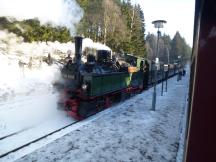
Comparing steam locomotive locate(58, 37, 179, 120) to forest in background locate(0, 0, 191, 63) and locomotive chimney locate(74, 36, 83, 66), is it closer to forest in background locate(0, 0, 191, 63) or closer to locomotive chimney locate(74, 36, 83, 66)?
locomotive chimney locate(74, 36, 83, 66)

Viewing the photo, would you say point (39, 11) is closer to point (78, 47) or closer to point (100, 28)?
point (78, 47)

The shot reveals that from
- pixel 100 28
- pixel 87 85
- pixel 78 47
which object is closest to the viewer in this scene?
pixel 87 85

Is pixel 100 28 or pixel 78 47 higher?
pixel 100 28

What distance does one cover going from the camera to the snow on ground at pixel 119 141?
23.2 ft

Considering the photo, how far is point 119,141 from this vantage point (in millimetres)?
8383

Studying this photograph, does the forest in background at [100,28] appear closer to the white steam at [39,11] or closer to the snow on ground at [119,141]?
the white steam at [39,11]

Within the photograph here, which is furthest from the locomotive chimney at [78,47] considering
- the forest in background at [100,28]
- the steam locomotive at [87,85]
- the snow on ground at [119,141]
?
the forest in background at [100,28]

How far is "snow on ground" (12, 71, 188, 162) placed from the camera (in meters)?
7.07

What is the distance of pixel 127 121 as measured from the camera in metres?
11.1

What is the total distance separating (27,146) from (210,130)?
6354 millimetres

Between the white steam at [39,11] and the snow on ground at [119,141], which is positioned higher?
the white steam at [39,11]

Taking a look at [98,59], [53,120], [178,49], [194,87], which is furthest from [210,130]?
[178,49]

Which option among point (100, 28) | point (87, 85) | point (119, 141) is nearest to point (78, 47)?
point (87, 85)

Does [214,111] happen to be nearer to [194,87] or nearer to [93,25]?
[194,87]
